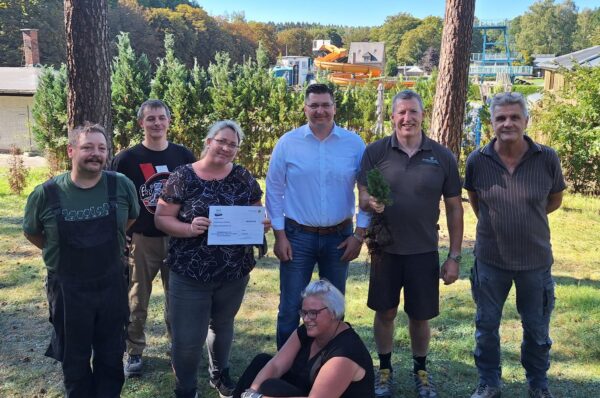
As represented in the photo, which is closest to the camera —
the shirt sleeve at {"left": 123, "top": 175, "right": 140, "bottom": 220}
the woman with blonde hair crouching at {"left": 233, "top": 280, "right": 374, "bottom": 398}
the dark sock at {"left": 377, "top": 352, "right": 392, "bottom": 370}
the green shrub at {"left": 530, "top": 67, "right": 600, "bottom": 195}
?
the woman with blonde hair crouching at {"left": 233, "top": 280, "right": 374, "bottom": 398}

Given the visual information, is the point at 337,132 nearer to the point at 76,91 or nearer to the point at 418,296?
the point at 418,296

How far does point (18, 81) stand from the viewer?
82.1ft

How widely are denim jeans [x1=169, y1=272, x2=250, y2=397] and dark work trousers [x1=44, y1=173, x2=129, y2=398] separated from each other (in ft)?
1.14

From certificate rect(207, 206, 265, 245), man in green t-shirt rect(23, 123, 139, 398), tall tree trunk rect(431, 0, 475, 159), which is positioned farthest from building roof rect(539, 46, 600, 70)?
man in green t-shirt rect(23, 123, 139, 398)

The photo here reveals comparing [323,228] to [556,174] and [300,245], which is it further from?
[556,174]

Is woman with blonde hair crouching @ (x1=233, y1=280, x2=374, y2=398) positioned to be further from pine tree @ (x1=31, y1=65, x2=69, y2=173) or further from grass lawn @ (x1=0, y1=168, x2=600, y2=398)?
pine tree @ (x1=31, y1=65, x2=69, y2=173)

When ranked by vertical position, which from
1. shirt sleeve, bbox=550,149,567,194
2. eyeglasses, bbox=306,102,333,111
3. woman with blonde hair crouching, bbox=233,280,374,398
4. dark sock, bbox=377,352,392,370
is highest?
eyeglasses, bbox=306,102,333,111

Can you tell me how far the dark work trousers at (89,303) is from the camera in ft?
9.81

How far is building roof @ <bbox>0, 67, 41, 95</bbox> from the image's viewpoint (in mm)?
23516

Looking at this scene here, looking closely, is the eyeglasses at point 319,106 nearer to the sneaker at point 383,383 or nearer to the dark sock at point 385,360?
the dark sock at point 385,360

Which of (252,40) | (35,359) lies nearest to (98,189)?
(35,359)

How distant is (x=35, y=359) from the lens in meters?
4.36

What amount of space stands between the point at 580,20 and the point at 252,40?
69.4 m

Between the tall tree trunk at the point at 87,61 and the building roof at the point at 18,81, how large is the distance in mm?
18897
